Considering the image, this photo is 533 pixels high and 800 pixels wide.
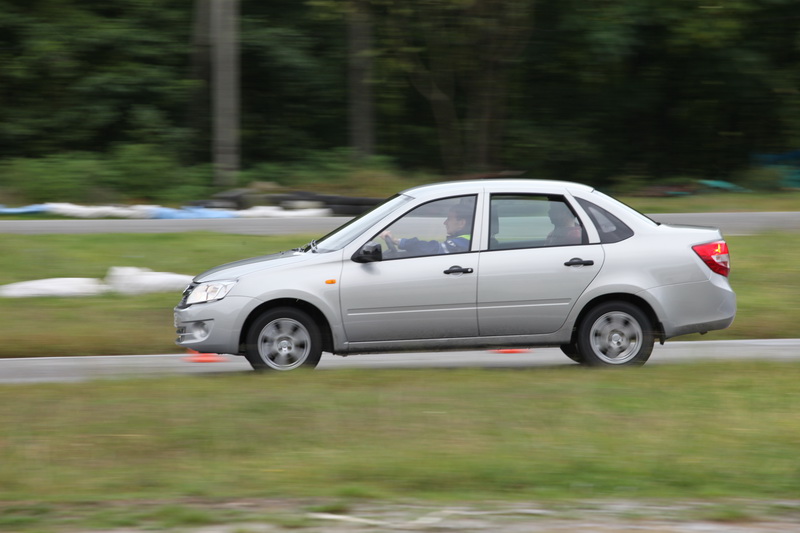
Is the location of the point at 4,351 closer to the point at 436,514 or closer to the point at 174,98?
the point at 436,514

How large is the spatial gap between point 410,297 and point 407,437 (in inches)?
102

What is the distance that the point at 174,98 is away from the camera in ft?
98.1

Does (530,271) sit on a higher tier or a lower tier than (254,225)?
lower

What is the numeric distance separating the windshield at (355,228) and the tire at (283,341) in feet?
2.15

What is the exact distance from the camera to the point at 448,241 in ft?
29.2

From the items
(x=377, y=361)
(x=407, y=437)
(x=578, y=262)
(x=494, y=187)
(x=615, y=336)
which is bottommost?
(x=407, y=437)

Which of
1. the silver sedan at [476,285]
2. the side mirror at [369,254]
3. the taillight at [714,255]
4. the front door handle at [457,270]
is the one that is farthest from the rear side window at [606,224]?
the side mirror at [369,254]

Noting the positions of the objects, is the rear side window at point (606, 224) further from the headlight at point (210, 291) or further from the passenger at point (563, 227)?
the headlight at point (210, 291)

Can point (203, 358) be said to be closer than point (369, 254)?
No

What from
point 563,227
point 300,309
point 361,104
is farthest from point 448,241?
point 361,104

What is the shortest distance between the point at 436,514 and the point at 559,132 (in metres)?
29.4

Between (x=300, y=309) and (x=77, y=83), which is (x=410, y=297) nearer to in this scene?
(x=300, y=309)

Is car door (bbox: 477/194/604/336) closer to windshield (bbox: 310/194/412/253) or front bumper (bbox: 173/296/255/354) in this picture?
windshield (bbox: 310/194/412/253)

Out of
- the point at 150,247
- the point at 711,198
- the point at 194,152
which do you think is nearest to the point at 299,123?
the point at 194,152
